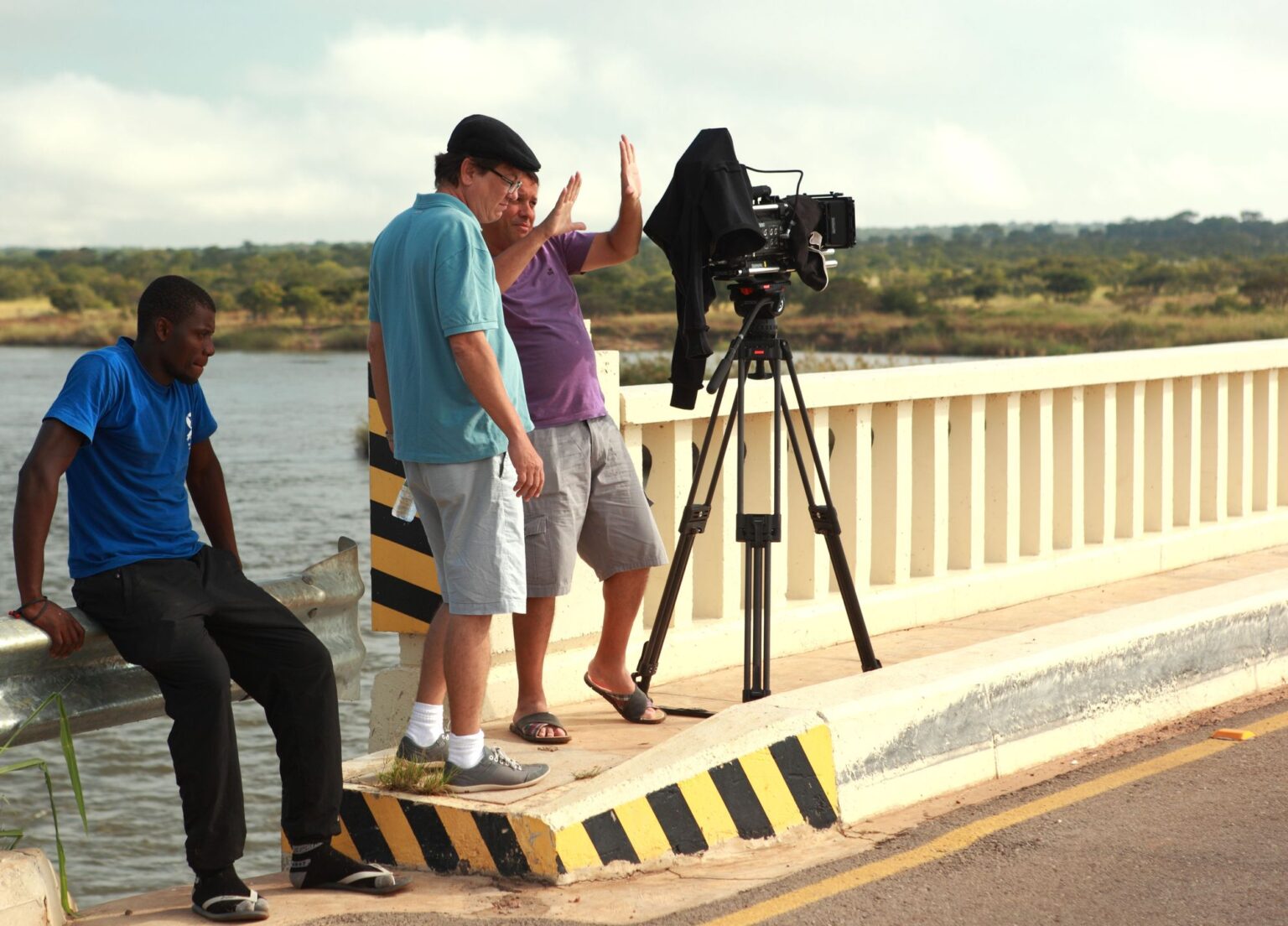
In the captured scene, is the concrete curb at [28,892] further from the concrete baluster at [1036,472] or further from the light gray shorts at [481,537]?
the concrete baluster at [1036,472]

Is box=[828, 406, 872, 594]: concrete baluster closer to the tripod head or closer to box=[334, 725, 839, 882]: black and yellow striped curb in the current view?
the tripod head

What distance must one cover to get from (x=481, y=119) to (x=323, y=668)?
1.59m

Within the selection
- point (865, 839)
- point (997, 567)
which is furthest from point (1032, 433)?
point (865, 839)

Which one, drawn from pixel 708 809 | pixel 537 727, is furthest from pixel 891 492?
pixel 708 809

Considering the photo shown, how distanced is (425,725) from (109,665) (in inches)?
36.3

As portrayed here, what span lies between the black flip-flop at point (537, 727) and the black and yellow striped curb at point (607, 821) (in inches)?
27.3

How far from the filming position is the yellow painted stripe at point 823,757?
495 centimetres

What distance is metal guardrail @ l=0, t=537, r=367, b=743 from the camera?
170 inches

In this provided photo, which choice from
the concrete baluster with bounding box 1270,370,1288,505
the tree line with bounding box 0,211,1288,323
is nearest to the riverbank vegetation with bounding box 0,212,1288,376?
the tree line with bounding box 0,211,1288,323

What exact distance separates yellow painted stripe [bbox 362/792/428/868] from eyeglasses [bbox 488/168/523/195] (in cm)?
174

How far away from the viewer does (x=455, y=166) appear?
4.91 m

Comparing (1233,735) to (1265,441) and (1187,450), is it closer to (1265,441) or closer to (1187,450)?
(1187,450)

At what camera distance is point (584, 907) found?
4355 mm

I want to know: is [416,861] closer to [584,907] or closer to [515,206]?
[584,907]
